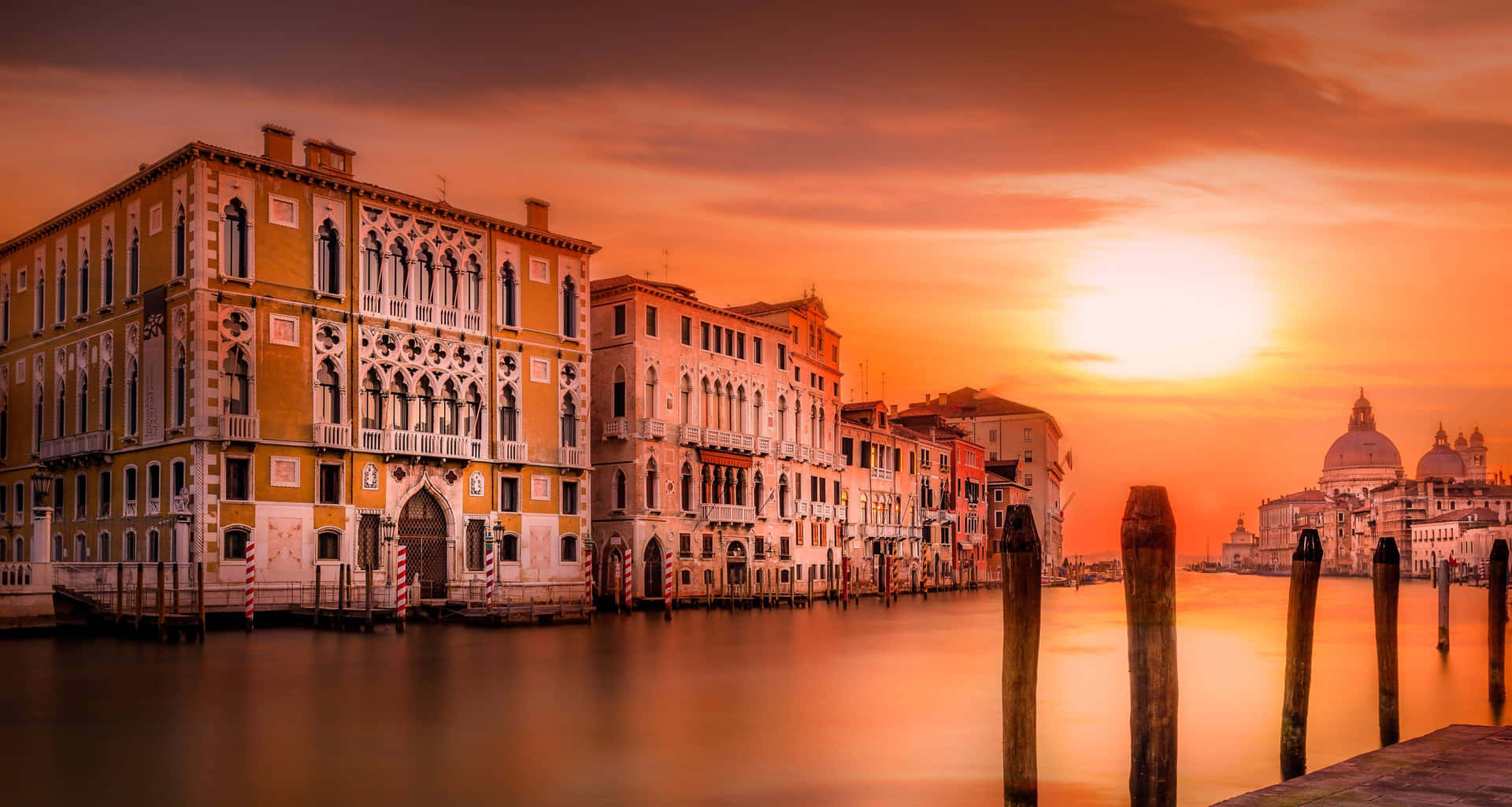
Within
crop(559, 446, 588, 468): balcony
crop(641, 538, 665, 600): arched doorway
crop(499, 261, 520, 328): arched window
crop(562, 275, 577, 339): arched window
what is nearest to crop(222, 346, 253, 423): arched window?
crop(499, 261, 520, 328): arched window

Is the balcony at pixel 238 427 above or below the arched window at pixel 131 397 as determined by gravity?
below

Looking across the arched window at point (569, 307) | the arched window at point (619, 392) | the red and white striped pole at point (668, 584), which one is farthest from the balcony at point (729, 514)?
the arched window at point (569, 307)

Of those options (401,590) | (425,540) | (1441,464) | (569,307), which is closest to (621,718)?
(401,590)

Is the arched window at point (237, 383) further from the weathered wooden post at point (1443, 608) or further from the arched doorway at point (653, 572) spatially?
the weathered wooden post at point (1443, 608)

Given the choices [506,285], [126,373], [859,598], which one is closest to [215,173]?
[126,373]

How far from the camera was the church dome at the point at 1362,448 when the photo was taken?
177m

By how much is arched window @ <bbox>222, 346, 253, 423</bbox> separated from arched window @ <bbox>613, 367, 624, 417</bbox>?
13134 millimetres

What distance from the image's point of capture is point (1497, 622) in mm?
16109

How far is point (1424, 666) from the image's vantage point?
72.1 feet

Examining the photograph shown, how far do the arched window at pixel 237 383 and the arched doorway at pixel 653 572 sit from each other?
13.9m

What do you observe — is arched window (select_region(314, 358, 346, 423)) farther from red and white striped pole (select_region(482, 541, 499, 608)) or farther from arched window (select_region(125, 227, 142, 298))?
red and white striped pole (select_region(482, 541, 499, 608))

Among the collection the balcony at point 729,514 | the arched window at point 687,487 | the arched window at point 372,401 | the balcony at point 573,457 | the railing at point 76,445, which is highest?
the arched window at point 372,401

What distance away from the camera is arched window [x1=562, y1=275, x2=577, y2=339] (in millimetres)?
37781

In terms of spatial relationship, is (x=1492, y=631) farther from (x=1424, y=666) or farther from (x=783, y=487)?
(x=783, y=487)
